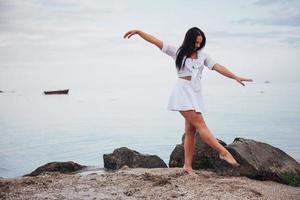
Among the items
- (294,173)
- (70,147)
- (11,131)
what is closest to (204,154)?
(294,173)

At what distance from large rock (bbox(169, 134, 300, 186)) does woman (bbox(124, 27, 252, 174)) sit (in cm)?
59

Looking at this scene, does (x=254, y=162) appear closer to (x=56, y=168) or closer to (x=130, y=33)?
(x=130, y=33)

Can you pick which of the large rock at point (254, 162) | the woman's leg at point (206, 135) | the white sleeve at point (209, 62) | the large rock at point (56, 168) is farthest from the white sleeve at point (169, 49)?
the large rock at point (56, 168)

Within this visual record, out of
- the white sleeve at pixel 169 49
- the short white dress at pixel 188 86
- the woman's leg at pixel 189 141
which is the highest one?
the white sleeve at pixel 169 49

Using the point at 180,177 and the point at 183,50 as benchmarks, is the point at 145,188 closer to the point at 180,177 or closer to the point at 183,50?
the point at 180,177

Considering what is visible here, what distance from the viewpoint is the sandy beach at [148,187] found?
555 centimetres

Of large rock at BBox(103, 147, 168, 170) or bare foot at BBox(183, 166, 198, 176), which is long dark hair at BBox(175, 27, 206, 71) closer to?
bare foot at BBox(183, 166, 198, 176)

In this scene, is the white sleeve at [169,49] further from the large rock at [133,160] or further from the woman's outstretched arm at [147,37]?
the large rock at [133,160]

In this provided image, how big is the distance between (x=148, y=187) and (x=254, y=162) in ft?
6.82

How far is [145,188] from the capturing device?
596cm

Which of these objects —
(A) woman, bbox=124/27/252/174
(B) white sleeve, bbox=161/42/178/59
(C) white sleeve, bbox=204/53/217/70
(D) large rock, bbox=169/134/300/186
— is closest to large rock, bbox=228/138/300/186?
(D) large rock, bbox=169/134/300/186

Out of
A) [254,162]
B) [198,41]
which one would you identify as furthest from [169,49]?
Result: [254,162]

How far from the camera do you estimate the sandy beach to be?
18.2 ft

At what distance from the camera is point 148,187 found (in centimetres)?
602
